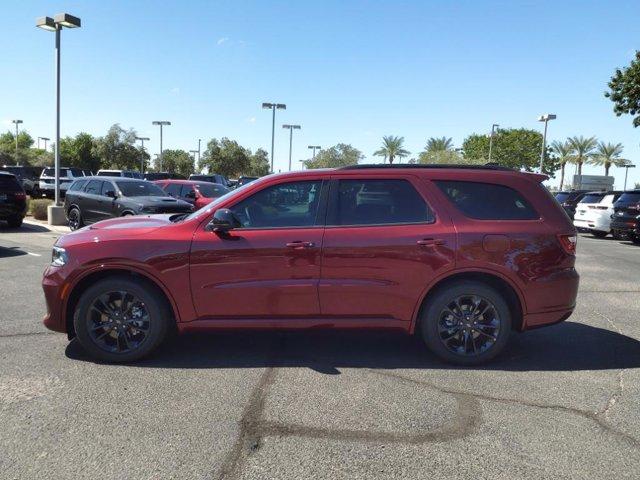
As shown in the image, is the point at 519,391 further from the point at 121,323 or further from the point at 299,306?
the point at 121,323

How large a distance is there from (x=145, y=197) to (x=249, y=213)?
33.2 feet

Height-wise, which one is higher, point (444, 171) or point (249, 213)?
point (444, 171)

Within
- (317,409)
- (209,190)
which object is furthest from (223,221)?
(209,190)

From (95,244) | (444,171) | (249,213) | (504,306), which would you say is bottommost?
(504,306)

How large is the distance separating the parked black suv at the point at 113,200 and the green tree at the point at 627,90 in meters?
18.7

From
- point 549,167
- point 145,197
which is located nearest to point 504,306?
point 145,197

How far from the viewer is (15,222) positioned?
51.0 feet

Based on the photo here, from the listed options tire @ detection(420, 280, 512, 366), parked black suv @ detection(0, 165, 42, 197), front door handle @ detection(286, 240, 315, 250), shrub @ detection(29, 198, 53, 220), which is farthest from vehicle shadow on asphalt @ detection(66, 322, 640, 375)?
parked black suv @ detection(0, 165, 42, 197)

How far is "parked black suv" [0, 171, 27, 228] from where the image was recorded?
48.4ft

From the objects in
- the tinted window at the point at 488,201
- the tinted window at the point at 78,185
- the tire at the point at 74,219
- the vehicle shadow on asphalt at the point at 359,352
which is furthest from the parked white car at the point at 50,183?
the tinted window at the point at 488,201

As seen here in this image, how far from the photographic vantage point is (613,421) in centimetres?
369

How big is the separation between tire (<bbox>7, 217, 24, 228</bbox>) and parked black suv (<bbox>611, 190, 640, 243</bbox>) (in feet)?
58.6

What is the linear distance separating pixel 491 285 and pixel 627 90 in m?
21.6

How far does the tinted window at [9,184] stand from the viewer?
1475 centimetres
